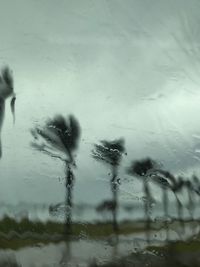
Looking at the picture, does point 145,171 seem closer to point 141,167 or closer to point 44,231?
point 141,167

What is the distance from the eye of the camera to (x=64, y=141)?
5.08 meters

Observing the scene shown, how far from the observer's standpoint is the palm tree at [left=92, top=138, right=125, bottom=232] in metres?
4.77

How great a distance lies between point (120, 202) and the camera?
473 cm

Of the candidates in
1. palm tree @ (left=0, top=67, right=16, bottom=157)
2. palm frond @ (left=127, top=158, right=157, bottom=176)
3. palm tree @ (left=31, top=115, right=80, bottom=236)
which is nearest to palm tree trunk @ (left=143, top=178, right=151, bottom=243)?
palm frond @ (left=127, top=158, right=157, bottom=176)

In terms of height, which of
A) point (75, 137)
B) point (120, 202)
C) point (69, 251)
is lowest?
point (69, 251)

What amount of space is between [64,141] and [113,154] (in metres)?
0.47

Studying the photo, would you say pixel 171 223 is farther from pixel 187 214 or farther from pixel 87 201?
pixel 87 201

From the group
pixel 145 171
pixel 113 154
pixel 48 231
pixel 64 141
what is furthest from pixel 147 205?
pixel 64 141

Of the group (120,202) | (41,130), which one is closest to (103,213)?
(120,202)

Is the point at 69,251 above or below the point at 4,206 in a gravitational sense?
below

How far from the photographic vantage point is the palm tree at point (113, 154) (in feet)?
Result: 15.6

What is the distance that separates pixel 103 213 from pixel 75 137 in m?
0.65

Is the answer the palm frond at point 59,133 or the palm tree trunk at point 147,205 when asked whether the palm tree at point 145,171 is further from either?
the palm frond at point 59,133

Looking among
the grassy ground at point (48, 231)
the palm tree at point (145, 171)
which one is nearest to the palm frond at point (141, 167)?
the palm tree at point (145, 171)
